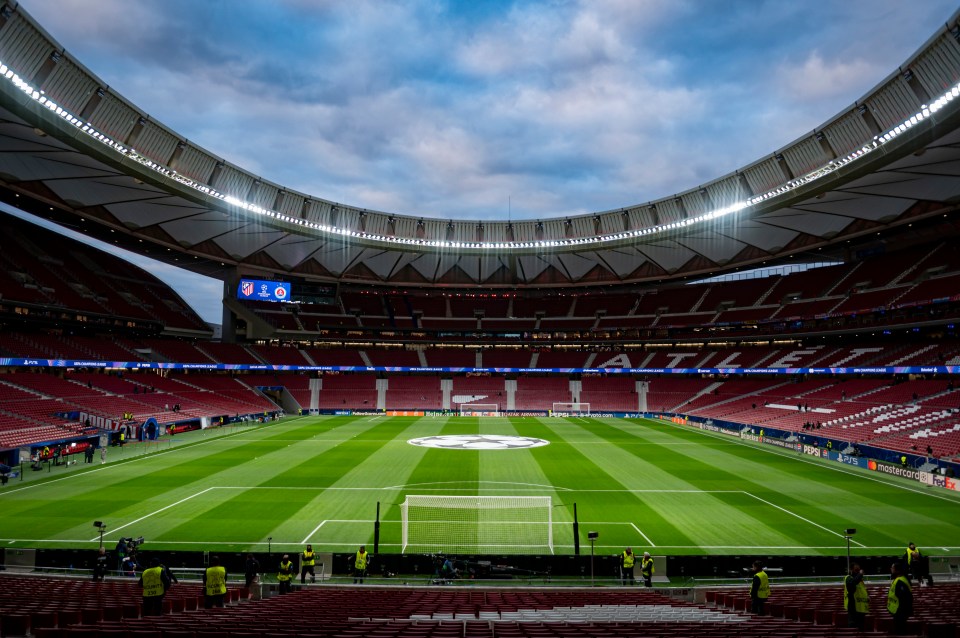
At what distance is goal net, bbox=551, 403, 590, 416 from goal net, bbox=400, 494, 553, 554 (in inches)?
1772

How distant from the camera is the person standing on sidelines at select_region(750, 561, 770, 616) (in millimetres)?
10570

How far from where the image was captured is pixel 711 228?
54.4 metres

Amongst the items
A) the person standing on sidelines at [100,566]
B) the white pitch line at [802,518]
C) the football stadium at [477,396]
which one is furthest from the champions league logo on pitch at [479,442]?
the person standing on sidelines at [100,566]

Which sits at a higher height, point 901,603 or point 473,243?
point 473,243

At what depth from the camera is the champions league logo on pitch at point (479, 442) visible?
38022 millimetres

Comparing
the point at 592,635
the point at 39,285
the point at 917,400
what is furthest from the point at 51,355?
the point at 917,400


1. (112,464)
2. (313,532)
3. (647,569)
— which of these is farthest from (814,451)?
(112,464)

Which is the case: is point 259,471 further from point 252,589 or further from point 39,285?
point 39,285

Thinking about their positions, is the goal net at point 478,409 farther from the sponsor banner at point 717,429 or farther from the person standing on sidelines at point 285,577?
the person standing on sidelines at point 285,577

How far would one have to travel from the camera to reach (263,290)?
62688 millimetres

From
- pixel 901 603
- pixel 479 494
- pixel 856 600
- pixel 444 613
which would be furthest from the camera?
pixel 479 494

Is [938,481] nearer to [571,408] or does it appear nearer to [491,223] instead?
[571,408]

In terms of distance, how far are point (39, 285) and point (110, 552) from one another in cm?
4344

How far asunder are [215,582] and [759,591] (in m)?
10.9
